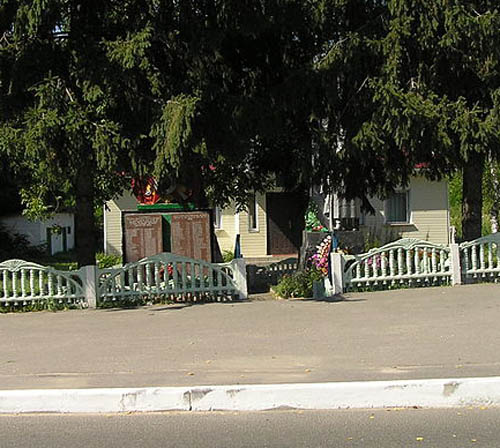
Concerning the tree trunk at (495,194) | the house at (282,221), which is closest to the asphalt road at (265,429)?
the tree trunk at (495,194)

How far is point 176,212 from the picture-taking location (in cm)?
1320

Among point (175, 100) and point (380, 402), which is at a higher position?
point (175, 100)

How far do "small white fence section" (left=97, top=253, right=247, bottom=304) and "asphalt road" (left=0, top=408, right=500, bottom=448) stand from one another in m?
5.57

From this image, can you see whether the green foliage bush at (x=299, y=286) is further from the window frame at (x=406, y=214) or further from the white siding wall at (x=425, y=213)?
the window frame at (x=406, y=214)

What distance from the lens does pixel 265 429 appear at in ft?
18.9

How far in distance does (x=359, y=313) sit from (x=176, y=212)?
169 inches

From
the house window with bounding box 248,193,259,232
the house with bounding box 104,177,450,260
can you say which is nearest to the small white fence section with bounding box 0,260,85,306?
the house with bounding box 104,177,450,260

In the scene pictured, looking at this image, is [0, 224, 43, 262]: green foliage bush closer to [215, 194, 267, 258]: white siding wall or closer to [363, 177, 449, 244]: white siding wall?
[215, 194, 267, 258]: white siding wall

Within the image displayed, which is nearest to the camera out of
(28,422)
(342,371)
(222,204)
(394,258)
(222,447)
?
(222,447)

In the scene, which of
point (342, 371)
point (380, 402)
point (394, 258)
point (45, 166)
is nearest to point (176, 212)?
point (45, 166)

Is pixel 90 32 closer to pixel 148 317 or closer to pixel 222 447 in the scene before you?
pixel 148 317

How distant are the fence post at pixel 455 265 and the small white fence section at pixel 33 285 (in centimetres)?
638

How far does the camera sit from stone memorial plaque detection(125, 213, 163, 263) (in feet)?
42.5

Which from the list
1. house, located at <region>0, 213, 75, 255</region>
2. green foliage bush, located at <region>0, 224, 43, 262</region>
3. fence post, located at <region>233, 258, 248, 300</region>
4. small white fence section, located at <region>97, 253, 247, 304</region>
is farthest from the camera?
house, located at <region>0, 213, 75, 255</region>
